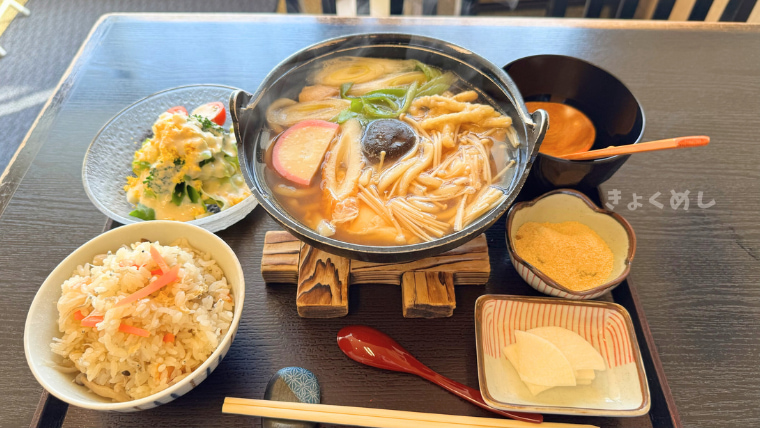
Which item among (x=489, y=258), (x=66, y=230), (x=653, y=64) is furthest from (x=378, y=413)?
(x=653, y=64)

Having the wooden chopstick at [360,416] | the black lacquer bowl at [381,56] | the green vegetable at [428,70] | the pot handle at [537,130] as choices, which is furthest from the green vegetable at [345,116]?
the wooden chopstick at [360,416]

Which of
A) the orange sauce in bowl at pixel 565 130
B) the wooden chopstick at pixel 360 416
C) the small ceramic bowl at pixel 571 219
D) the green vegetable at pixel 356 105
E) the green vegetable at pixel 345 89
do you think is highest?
the green vegetable at pixel 345 89

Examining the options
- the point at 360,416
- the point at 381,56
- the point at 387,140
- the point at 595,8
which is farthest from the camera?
the point at 595,8

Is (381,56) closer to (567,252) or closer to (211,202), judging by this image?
(211,202)

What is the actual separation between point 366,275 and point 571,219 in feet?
2.78

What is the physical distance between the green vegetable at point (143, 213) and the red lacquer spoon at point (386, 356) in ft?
3.04

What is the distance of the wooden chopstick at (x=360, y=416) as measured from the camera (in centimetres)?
136

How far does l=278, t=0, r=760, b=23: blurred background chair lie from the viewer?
3166 millimetres

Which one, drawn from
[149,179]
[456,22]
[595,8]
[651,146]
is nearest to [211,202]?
[149,179]

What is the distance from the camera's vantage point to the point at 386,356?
153cm

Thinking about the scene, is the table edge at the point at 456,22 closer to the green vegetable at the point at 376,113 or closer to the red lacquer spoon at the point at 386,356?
the green vegetable at the point at 376,113

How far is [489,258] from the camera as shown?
1804 millimetres

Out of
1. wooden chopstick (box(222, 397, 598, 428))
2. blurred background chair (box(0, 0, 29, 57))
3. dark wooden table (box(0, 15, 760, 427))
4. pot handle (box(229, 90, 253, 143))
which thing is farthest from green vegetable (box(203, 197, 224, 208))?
blurred background chair (box(0, 0, 29, 57))

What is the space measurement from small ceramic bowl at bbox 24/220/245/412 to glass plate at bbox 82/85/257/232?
185 mm
